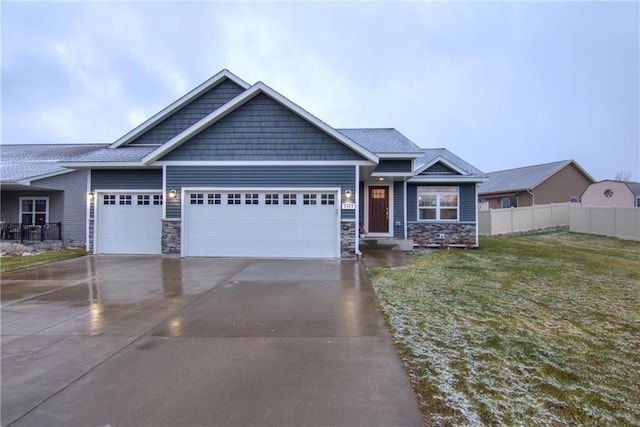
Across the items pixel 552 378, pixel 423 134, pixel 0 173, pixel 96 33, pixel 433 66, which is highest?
pixel 423 134

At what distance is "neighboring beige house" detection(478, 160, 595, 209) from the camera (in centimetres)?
2735

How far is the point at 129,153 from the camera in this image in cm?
1323

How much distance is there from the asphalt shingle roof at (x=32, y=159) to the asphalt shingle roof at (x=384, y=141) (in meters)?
12.8

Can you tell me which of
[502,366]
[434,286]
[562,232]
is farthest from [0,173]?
[562,232]

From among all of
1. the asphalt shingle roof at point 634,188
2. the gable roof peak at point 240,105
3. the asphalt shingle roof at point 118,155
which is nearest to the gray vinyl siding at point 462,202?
the gable roof peak at point 240,105

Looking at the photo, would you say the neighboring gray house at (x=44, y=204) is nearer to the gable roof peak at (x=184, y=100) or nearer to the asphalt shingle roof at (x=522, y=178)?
the gable roof peak at (x=184, y=100)

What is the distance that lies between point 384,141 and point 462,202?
4.32 metres

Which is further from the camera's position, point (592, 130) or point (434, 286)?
point (592, 130)

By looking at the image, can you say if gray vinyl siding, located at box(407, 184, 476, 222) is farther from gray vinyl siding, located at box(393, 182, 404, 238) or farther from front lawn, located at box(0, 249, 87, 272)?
front lawn, located at box(0, 249, 87, 272)

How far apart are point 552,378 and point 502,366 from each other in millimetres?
424

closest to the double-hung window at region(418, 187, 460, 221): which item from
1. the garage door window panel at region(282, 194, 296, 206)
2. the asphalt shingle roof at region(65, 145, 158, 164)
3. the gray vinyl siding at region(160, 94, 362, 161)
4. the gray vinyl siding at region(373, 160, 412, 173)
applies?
the gray vinyl siding at region(373, 160, 412, 173)

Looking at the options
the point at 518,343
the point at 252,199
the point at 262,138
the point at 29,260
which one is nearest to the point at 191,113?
the point at 262,138

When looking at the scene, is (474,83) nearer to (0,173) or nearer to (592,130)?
(0,173)

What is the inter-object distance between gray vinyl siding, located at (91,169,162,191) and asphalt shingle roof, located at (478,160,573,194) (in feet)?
86.2
